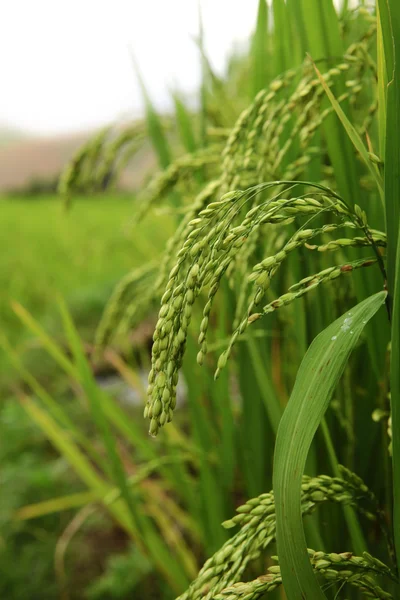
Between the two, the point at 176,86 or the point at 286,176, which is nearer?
the point at 286,176

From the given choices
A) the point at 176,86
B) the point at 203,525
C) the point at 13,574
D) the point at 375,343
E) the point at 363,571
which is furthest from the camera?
the point at 13,574

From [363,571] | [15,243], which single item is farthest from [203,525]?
[15,243]

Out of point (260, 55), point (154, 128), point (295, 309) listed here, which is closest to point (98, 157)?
point (154, 128)

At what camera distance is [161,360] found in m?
0.54

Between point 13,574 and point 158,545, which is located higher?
point 158,545

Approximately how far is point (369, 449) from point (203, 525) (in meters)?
0.61

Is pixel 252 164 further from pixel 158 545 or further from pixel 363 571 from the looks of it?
pixel 158 545

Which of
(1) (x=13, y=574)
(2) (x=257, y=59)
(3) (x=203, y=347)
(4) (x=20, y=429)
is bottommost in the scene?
(1) (x=13, y=574)

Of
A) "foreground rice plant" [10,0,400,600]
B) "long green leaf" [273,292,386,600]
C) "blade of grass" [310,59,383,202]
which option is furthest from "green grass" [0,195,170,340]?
"long green leaf" [273,292,386,600]

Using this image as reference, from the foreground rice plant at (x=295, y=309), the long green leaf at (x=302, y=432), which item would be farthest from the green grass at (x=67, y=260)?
the long green leaf at (x=302, y=432)

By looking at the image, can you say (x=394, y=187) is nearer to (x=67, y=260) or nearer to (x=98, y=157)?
(x=98, y=157)

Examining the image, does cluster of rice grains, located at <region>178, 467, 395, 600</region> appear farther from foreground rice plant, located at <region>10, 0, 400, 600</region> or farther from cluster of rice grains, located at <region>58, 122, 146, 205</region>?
cluster of rice grains, located at <region>58, 122, 146, 205</region>

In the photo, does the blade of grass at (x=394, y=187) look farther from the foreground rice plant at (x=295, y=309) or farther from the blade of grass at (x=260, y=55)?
the blade of grass at (x=260, y=55)

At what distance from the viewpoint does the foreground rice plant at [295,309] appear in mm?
581
